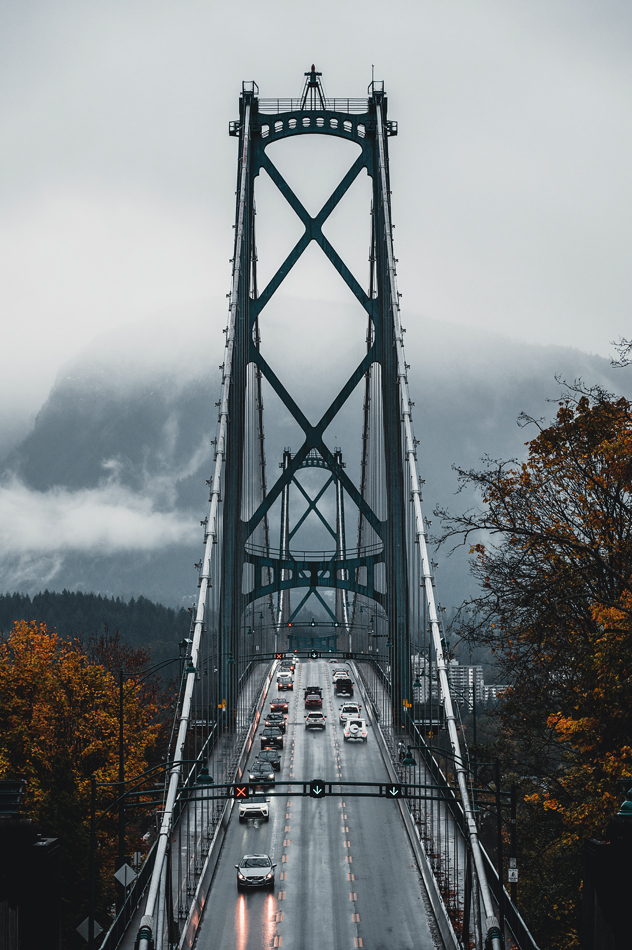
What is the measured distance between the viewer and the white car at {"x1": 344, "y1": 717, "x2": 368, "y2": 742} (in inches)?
2191

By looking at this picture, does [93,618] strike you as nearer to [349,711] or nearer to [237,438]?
[349,711]

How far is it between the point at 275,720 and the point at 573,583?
142ft

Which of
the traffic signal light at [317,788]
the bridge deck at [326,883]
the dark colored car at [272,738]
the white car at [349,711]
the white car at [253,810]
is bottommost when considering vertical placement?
the bridge deck at [326,883]

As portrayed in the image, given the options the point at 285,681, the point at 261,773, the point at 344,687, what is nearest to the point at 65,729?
the point at 261,773

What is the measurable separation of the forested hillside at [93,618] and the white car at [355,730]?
114526 mm

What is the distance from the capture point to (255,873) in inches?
1199

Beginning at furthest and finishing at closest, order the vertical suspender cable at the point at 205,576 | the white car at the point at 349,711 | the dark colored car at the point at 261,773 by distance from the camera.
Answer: the white car at the point at 349,711
the dark colored car at the point at 261,773
the vertical suspender cable at the point at 205,576

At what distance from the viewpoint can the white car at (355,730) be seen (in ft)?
183

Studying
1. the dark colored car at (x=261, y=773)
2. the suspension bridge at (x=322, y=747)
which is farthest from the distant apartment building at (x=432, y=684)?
the dark colored car at (x=261, y=773)

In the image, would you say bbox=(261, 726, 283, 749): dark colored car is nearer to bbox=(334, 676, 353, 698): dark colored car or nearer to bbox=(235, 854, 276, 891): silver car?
bbox=(334, 676, 353, 698): dark colored car

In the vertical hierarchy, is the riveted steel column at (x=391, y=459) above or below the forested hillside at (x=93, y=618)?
below

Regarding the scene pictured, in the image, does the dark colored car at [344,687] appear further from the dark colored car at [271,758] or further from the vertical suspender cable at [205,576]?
the vertical suspender cable at [205,576]

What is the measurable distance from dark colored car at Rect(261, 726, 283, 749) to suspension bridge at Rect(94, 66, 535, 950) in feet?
2.48

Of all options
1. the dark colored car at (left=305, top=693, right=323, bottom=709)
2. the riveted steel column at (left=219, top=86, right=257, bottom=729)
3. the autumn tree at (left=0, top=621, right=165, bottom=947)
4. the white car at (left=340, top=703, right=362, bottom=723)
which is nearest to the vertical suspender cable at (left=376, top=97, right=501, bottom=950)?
the riveted steel column at (left=219, top=86, right=257, bottom=729)
